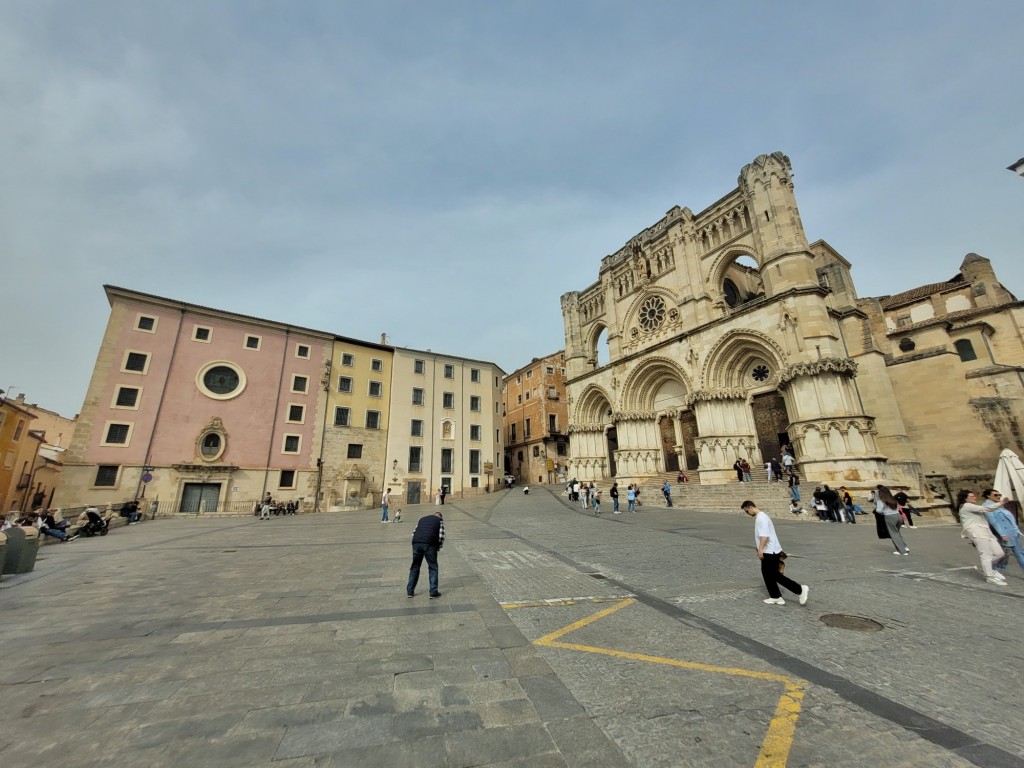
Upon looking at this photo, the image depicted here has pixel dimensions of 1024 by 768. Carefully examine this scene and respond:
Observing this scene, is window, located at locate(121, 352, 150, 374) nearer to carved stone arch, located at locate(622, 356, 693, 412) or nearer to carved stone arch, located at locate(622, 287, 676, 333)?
carved stone arch, located at locate(622, 356, 693, 412)

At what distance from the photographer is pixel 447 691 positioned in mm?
3316

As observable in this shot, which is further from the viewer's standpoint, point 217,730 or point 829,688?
point 829,688

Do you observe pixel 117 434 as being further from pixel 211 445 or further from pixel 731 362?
pixel 731 362

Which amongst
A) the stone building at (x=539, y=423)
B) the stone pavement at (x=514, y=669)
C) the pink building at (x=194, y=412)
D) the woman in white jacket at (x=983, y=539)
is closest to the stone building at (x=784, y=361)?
the stone building at (x=539, y=423)

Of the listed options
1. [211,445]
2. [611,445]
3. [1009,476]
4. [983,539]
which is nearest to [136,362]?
[211,445]

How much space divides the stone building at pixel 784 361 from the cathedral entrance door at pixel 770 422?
7cm

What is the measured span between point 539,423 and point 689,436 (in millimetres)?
20949

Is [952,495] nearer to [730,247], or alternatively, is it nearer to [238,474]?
[730,247]

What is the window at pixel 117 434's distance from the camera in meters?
24.3

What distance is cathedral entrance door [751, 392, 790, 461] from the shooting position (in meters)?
22.5

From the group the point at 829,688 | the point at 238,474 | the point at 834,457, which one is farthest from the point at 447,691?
the point at 238,474

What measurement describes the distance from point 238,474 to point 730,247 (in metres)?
36.4

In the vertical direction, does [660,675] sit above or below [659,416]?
below

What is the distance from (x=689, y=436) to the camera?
26.7 m
